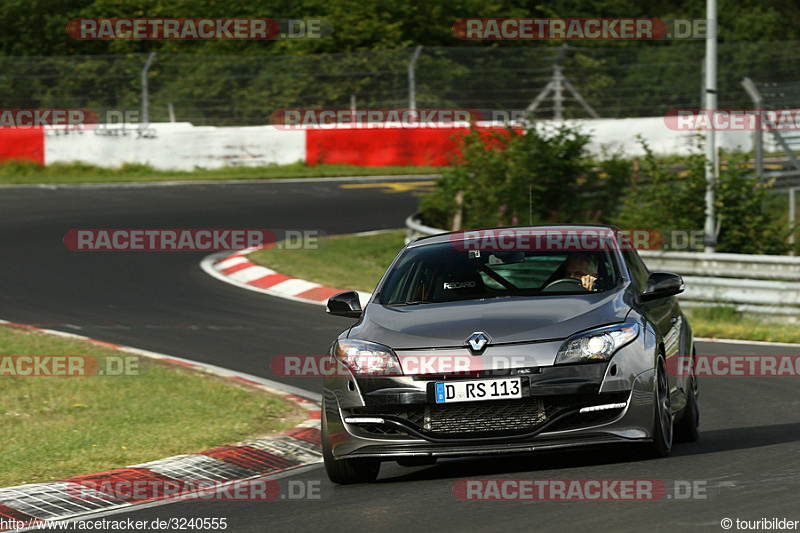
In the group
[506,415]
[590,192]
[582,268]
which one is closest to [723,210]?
[590,192]

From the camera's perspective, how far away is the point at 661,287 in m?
7.91

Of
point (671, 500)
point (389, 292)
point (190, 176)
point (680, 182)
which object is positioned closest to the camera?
point (671, 500)

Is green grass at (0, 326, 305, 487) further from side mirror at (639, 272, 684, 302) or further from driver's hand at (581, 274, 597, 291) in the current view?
side mirror at (639, 272, 684, 302)

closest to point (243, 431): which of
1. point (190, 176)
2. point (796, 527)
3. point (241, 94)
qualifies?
point (796, 527)

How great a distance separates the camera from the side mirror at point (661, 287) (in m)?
7.88

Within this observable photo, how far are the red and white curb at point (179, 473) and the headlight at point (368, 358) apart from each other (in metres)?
1.13

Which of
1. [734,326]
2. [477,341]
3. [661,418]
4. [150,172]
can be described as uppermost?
[150,172]

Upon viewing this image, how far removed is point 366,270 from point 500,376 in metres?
11.6

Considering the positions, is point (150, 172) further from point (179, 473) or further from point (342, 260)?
point (179, 473)

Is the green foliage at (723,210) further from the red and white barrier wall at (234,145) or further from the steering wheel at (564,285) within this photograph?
the red and white barrier wall at (234,145)

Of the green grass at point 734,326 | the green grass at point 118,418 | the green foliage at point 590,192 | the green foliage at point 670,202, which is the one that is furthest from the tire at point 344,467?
the green foliage at point 670,202

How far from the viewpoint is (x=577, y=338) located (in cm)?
705

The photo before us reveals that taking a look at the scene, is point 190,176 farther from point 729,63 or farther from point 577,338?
point 577,338

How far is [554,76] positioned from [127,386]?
73.9ft
